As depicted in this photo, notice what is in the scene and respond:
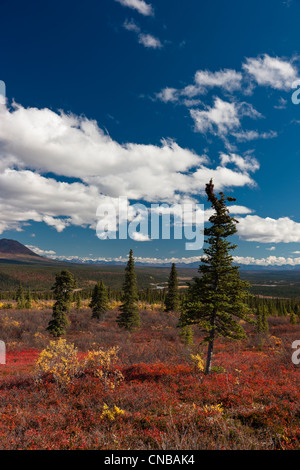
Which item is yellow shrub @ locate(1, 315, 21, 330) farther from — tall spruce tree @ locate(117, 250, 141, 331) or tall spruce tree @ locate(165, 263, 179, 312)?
tall spruce tree @ locate(165, 263, 179, 312)

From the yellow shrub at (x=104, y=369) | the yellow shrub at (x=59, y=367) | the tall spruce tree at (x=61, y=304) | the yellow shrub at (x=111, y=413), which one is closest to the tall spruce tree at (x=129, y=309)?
the tall spruce tree at (x=61, y=304)

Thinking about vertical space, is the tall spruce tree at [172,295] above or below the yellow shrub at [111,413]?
below

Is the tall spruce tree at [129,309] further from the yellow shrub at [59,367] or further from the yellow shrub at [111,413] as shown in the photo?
the yellow shrub at [111,413]

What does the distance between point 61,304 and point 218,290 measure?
26247mm

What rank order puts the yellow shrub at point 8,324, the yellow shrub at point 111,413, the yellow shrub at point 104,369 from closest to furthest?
the yellow shrub at point 111,413, the yellow shrub at point 104,369, the yellow shrub at point 8,324

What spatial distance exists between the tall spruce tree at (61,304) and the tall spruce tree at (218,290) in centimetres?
2389

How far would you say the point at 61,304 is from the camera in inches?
1287

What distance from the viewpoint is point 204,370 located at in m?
15.4

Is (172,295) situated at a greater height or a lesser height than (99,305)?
greater

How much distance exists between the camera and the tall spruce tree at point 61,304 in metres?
32.3

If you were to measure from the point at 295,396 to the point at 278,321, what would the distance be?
62.4m

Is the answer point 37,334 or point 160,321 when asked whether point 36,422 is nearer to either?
point 37,334

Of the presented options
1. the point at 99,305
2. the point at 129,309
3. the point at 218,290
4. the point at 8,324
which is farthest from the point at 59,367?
the point at 99,305

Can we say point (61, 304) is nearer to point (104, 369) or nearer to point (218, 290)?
point (104, 369)
